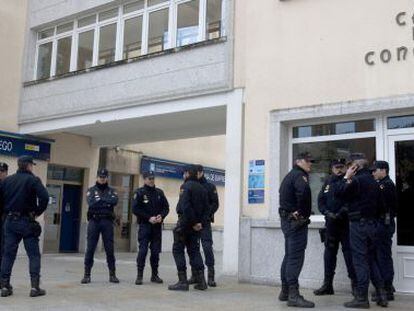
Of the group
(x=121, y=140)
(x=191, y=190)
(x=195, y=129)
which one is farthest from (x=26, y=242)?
(x=121, y=140)

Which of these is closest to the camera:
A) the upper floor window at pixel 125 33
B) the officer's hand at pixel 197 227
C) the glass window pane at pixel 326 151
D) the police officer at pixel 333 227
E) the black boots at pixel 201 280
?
the police officer at pixel 333 227

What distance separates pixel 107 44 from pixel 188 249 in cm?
727

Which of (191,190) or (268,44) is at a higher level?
(268,44)

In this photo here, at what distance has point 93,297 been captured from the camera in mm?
7723

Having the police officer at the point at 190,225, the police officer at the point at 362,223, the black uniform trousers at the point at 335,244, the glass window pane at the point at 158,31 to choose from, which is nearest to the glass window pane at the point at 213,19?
the glass window pane at the point at 158,31

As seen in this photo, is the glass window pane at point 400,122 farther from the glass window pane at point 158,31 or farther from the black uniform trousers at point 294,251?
the glass window pane at point 158,31

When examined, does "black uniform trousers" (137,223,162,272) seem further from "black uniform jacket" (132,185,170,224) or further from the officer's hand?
the officer's hand

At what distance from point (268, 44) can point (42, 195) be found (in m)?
Answer: 4.79

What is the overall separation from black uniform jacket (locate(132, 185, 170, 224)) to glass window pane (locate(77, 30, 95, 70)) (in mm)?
5946

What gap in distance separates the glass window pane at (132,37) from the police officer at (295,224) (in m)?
6.86

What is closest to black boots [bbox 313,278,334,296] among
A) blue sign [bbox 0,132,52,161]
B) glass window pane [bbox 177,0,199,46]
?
glass window pane [bbox 177,0,199,46]

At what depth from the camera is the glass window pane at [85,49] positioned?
14289 mm

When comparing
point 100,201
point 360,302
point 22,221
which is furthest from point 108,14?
point 360,302

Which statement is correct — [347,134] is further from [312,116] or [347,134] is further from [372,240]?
[372,240]
